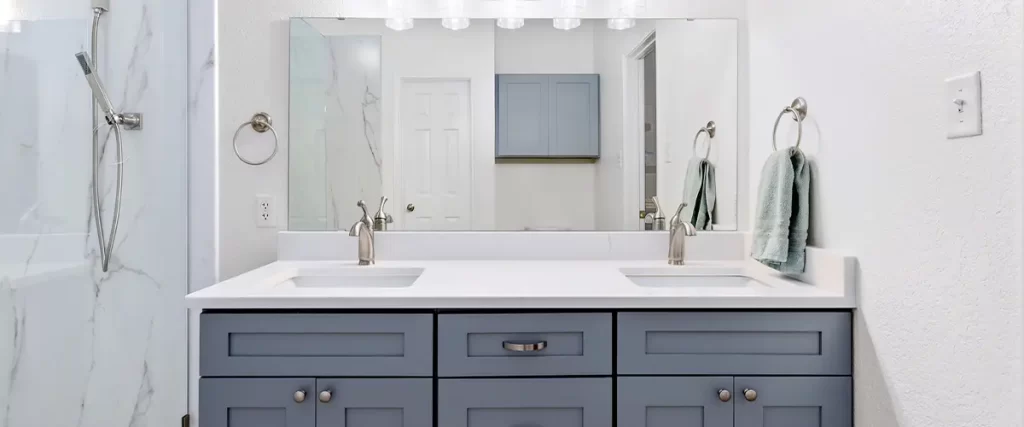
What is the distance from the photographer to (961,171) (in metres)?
0.95

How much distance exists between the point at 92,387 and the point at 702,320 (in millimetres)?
1696

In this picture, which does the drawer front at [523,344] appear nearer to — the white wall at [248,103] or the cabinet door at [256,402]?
the cabinet door at [256,402]

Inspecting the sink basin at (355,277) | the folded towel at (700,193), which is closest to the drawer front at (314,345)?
the sink basin at (355,277)

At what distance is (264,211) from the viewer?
1.80 meters

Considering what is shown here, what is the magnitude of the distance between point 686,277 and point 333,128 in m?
1.15

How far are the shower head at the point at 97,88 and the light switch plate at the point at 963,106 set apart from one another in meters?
1.99

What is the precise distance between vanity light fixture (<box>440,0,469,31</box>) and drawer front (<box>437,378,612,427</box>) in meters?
1.12

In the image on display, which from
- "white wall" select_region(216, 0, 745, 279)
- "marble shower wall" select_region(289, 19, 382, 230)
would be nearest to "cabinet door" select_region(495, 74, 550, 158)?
"marble shower wall" select_region(289, 19, 382, 230)

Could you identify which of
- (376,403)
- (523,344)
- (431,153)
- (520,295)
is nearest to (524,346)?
(523,344)

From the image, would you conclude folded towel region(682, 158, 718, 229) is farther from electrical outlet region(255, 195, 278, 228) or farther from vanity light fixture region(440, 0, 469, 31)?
electrical outlet region(255, 195, 278, 228)

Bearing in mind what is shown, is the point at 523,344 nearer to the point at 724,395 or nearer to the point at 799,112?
the point at 724,395

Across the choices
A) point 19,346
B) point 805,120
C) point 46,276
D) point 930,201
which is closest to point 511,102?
point 805,120

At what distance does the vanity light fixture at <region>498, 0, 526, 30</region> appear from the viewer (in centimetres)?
185

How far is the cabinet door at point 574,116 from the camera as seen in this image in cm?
184
